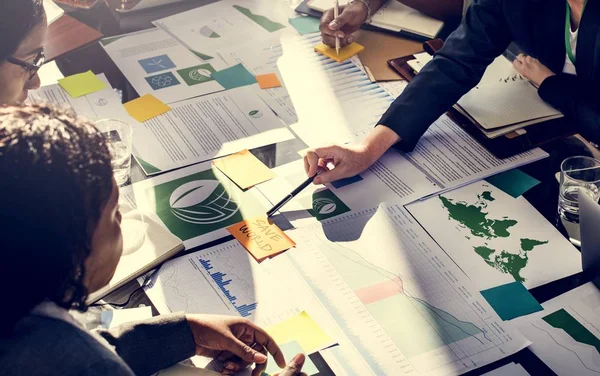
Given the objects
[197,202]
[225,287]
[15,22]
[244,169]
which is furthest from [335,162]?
[15,22]

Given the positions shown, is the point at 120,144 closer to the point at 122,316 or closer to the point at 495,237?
the point at 122,316

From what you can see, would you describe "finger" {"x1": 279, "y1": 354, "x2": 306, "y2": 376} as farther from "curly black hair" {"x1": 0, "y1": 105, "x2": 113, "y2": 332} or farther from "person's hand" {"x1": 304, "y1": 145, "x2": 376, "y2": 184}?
"person's hand" {"x1": 304, "y1": 145, "x2": 376, "y2": 184}

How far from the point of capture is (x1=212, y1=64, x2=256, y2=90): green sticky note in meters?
1.87

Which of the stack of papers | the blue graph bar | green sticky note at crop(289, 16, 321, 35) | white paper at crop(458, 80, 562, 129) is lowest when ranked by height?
the blue graph bar

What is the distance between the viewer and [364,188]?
1.50 m

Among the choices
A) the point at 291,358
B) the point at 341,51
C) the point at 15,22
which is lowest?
the point at 291,358

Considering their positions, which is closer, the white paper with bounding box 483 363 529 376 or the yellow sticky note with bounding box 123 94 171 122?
the white paper with bounding box 483 363 529 376

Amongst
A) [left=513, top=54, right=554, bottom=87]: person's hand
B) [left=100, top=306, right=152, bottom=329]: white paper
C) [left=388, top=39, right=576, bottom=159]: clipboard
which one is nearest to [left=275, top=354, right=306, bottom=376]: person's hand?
[left=100, top=306, right=152, bottom=329]: white paper

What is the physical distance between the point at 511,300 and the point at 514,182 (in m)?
0.35

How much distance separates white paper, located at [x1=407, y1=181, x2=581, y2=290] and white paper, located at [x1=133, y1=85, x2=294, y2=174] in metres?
0.43

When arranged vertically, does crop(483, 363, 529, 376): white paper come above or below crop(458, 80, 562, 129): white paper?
below

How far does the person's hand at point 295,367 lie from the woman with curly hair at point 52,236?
28cm

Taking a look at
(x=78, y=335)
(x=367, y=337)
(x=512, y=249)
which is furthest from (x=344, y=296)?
(x=78, y=335)

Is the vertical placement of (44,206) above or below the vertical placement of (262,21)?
above
